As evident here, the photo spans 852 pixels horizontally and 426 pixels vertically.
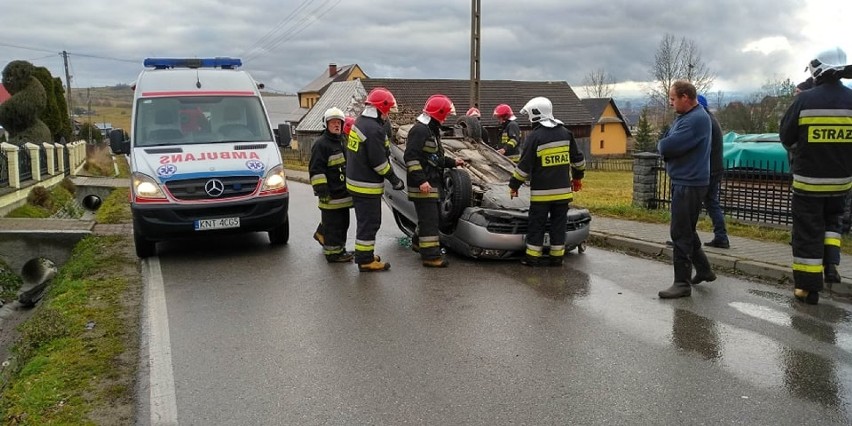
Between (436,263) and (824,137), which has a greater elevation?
(824,137)

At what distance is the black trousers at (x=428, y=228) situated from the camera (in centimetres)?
784

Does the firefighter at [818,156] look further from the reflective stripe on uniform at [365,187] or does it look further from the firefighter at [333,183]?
the firefighter at [333,183]

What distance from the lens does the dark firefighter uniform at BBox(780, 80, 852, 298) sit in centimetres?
588

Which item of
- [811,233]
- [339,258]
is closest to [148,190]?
[339,258]

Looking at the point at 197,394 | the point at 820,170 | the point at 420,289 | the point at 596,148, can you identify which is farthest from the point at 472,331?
the point at 596,148

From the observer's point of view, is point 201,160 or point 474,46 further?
point 474,46

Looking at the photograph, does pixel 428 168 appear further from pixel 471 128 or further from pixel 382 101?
pixel 471 128

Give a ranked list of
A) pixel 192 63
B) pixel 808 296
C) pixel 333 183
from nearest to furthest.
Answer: pixel 808 296
pixel 333 183
pixel 192 63

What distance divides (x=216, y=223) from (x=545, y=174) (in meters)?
3.91

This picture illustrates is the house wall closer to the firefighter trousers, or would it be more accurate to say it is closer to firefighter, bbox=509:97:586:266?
firefighter, bbox=509:97:586:266

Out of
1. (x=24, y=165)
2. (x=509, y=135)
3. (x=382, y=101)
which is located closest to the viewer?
(x=382, y=101)

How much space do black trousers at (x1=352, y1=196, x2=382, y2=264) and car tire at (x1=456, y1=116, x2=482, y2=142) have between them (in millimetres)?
2669

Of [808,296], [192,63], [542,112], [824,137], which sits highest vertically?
[192,63]

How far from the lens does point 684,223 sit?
6.42 m
